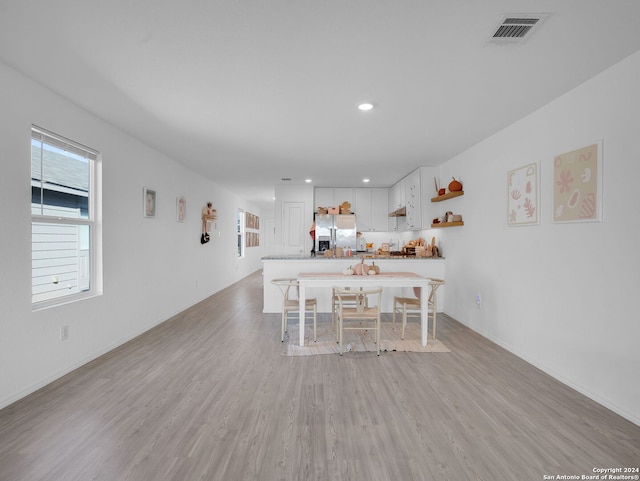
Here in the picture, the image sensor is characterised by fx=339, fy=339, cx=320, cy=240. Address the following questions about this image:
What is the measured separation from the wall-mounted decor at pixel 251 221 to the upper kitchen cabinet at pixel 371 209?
14.3ft

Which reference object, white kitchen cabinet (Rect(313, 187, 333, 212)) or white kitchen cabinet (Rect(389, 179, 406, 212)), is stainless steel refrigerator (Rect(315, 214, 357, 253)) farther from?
white kitchen cabinet (Rect(389, 179, 406, 212))

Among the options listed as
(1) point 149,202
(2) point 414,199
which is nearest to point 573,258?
(2) point 414,199

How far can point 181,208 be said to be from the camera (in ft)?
19.2

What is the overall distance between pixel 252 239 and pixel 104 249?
8.44 m

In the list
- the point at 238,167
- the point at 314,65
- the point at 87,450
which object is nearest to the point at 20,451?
the point at 87,450

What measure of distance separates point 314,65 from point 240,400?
105 inches

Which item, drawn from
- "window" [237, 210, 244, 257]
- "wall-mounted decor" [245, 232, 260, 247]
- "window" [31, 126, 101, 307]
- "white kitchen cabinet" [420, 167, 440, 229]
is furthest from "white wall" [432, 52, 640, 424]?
"wall-mounted decor" [245, 232, 260, 247]

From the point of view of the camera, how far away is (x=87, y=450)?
207 centimetres

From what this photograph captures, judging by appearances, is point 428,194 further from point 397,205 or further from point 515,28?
point 515,28

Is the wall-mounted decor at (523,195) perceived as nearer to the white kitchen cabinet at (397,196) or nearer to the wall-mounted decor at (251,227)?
the white kitchen cabinet at (397,196)

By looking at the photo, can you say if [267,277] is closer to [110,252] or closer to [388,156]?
[110,252]

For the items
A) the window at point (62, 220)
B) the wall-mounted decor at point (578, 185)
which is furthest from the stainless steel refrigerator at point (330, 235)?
the wall-mounted decor at point (578, 185)

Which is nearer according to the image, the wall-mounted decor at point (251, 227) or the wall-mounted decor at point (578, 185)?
the wall-mounted decor at point (578, 185)

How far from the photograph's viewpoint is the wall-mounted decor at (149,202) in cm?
455
